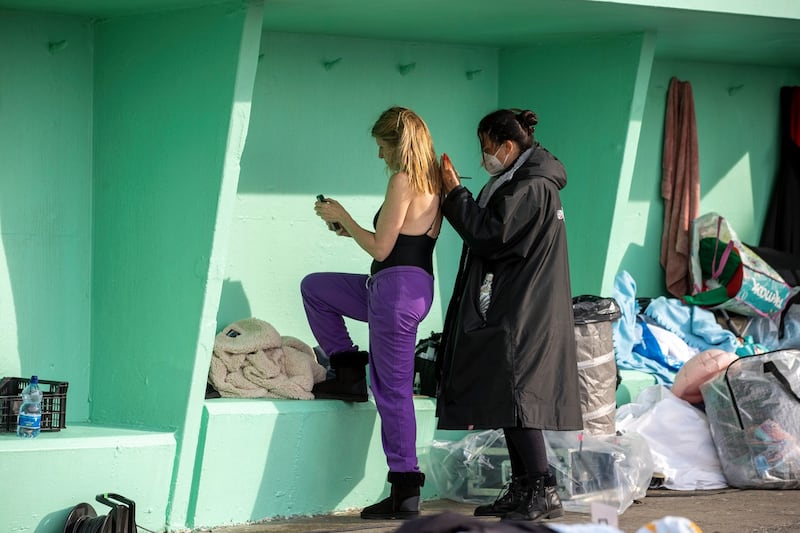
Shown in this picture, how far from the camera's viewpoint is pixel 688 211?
906 cm

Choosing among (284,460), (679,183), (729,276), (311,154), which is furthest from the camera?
(679,183)

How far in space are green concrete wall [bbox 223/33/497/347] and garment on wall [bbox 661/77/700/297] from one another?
5.85ft

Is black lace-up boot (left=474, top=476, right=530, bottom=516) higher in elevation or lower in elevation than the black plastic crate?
lower

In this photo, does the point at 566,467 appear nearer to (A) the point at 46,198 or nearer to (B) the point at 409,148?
(B) the point at 409,148

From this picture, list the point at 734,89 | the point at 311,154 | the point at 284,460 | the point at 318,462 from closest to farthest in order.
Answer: the point at 284,460
the point at 318,462
the point at 311,154
the point at 734,89

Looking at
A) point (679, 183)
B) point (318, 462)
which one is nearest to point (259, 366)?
point (318, 462)

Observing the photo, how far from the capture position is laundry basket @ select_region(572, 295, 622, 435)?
6.93m

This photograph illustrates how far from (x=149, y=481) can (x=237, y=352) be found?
0.91 meters

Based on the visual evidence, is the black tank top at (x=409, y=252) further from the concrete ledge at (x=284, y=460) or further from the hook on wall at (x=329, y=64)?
the hook on wall at (x=329, y=64)

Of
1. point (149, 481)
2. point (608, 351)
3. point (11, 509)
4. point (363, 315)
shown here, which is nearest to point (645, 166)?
point (608, 351)

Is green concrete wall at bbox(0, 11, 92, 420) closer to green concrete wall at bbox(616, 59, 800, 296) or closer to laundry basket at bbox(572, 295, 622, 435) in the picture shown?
laundry basket at bbox(572, 295, 622, 435)

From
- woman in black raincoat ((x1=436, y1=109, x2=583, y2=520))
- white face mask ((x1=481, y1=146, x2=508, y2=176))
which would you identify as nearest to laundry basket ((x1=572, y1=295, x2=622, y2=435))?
woman in black raincoat ((x1=436, y1=109, x2=583, y2=520))

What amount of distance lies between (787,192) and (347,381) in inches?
168

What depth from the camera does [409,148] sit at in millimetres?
6254
